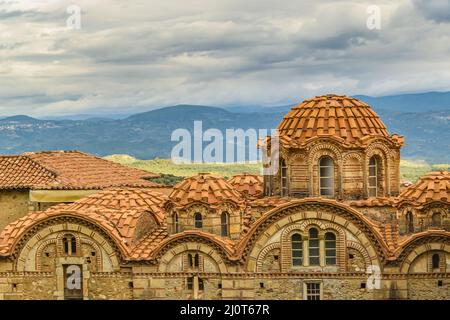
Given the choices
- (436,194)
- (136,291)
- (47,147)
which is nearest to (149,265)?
(136,291)

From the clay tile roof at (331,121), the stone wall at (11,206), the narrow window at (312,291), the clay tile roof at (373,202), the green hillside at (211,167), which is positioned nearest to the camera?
the narrow window at (312,291)

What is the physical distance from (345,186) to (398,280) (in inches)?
201

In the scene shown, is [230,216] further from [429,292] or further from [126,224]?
[429,292]

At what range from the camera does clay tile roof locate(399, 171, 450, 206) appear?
147ft

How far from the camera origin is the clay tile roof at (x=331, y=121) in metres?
47.1

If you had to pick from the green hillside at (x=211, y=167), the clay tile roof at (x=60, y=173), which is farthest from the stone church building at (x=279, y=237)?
the green hillside at (x=211, y=167)

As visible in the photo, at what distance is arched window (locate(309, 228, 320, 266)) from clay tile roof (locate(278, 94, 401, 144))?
4533 mm

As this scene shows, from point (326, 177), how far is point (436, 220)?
5.16 meters

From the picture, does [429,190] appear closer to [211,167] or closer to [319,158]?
[319,158]

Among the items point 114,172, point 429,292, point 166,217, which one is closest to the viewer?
point 429,292

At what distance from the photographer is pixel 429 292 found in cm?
4359

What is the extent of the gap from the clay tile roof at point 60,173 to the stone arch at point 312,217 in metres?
14.1

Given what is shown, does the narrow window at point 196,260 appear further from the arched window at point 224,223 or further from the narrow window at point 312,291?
the narrow window at point 312,291

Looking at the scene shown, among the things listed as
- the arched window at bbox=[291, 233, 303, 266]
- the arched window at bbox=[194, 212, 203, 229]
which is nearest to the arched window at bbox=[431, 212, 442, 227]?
the arched window at bbox=[291, 233, 303, 266]
